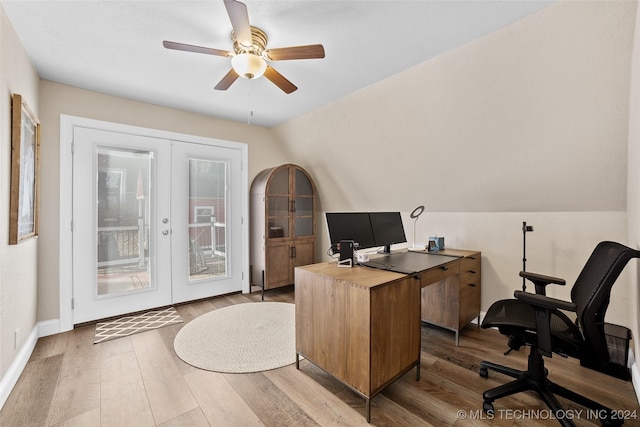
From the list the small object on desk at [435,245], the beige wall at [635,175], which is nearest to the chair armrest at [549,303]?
the beige wall at [635,175]

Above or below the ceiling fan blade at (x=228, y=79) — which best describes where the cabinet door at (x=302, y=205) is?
below

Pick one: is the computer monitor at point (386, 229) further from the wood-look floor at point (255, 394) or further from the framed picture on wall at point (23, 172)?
the framed picture on wall at point (23, 172)

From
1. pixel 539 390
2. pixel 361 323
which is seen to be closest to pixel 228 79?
pixel 361 323

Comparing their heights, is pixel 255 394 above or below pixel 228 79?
below

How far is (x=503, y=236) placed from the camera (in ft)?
9.19

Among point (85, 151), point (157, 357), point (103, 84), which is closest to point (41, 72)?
point (103, 84)

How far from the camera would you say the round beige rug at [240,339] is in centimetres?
222

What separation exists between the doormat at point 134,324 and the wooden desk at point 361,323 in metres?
1.80

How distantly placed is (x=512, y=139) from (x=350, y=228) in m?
1.49

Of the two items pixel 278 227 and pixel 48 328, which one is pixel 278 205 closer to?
pixel 278 227

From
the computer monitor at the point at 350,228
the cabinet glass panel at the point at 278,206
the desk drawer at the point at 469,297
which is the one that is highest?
the cabinet glass panel at the point at 278,206

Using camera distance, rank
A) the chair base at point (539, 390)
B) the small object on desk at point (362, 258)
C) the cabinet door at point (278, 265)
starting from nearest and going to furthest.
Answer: the chair base at point (539, 390)
the small object on desk at point (362, 258)
the cabinet door at point (278, 265)

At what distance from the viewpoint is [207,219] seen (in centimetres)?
376

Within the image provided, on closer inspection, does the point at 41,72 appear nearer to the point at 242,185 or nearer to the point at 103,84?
the point at 103,84
